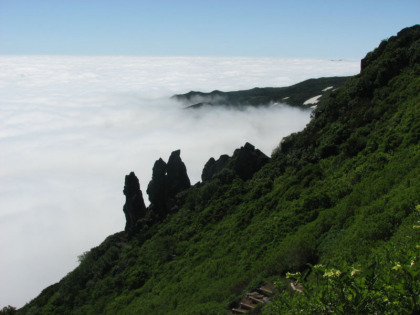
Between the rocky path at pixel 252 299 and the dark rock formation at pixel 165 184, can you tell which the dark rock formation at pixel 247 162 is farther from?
the rocky path at pixel 252 299

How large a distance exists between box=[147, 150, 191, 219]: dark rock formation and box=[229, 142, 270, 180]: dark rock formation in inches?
366

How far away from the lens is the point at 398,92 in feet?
107

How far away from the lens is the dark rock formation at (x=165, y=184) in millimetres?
49438

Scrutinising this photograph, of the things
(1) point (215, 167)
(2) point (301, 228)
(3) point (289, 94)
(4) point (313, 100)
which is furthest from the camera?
(3) point (289, 94)

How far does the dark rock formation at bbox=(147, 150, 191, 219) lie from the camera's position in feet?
162

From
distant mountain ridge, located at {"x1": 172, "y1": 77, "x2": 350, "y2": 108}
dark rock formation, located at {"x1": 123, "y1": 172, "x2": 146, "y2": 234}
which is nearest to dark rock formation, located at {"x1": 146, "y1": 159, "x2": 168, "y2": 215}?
dark rock formation, located at {"x1": 123, "y1": 172, "x2": 146, "y2": 234}

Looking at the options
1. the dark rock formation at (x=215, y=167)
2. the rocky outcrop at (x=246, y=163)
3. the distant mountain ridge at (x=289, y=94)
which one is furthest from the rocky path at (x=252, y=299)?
the distant mountain ridge at (x=289, y=94)

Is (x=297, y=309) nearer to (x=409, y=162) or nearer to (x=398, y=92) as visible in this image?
(x=409, y=162)

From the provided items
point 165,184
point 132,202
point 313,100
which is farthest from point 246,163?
point 313,100

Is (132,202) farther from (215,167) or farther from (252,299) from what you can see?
(252,299)

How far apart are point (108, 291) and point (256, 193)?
17094mm

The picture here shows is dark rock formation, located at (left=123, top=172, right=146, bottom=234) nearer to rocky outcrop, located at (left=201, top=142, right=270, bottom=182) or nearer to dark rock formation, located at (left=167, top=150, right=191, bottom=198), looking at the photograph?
dark rock formation, located at (left=167, top=150, right=191, bottom=198)

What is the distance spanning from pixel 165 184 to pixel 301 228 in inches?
1222

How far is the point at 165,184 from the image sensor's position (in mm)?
50938
